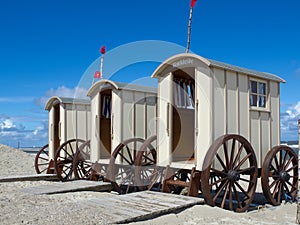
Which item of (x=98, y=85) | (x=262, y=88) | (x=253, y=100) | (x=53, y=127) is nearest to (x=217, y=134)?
(x=253, y=100)

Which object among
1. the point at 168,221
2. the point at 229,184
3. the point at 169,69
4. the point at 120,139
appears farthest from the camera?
the point at 120,139

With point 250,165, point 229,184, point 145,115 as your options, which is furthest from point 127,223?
point 145,115

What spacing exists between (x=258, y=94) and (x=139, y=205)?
3.98 meters

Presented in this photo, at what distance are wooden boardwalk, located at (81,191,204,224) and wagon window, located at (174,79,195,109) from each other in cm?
253

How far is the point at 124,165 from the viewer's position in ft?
33.1

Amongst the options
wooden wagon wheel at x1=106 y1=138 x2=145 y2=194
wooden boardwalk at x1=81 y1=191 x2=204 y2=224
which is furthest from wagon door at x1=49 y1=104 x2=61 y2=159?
wooden boardwalk at x1=81 y1=191 x2=204 y2=224

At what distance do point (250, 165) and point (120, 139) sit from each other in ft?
12.3

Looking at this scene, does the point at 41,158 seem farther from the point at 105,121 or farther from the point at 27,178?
the point at 105,121

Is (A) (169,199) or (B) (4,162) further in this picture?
(B) (4,162)

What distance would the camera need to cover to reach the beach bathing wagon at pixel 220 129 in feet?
24.4

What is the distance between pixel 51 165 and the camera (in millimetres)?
12969

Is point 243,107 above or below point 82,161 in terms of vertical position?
above

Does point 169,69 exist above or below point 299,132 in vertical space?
above

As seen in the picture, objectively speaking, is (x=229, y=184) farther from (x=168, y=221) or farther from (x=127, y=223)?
(x=127, y=223)
